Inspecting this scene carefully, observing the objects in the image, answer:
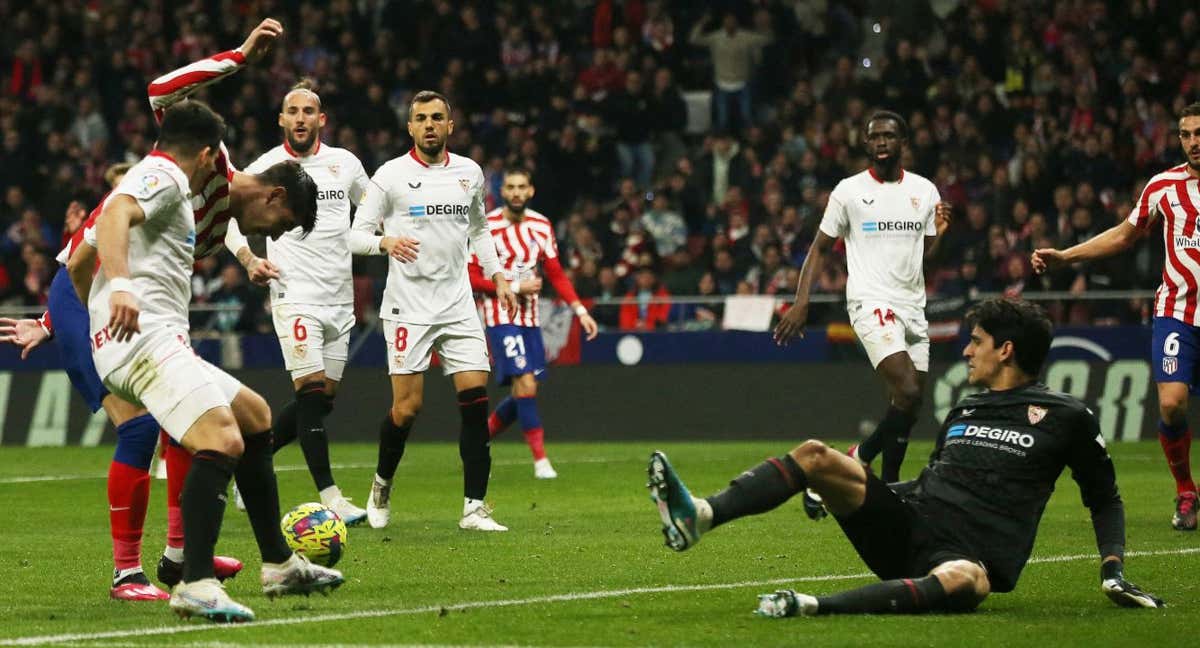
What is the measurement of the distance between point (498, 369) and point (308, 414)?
4.46m

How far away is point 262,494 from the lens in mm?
7238

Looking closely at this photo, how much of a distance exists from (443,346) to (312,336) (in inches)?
40.2

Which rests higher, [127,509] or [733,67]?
[733,67]

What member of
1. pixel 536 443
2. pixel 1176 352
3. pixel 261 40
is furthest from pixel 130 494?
pixel 536 443

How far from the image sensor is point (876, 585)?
6.73 m

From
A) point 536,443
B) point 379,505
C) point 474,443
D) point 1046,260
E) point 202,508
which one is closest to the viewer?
point 202,508

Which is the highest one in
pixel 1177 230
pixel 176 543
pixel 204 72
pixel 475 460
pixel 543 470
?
pixel 204 72

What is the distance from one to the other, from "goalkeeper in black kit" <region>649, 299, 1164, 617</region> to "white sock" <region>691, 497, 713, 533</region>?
0.6 inches

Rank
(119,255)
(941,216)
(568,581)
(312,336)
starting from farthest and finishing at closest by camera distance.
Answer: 1. (941,216)
2. (312,336)
3. (568,581)
4. (119,255)

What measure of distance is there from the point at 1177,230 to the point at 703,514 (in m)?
5.46

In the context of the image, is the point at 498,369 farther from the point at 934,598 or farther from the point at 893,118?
the point at 934,598

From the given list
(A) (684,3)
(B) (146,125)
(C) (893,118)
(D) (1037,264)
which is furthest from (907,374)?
(B) (146,125)

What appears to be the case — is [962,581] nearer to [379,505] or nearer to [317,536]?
[317,536]

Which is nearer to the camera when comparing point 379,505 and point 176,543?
point 176,543
